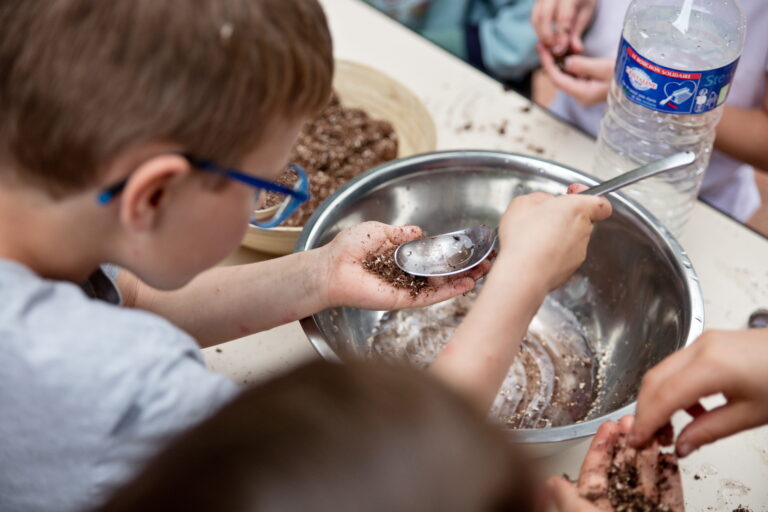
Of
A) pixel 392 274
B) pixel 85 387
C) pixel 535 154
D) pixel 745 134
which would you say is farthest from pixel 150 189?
pixel 745 134

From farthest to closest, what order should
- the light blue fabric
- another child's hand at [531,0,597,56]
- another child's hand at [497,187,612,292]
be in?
the light blue fabric → another child's hand at [531,0,597,56] → another child's hand at [497,187,612,292]

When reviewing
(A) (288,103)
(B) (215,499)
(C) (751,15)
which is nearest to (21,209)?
(A) (288,103)

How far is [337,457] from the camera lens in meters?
0.44

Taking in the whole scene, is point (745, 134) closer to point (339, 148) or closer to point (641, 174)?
point (641, 174)

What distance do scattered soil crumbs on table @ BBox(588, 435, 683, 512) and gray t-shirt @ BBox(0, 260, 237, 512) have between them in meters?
0.41

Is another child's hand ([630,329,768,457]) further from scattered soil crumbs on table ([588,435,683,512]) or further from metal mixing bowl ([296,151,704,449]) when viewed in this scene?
metal mixing bowl ([296,151,704,449])

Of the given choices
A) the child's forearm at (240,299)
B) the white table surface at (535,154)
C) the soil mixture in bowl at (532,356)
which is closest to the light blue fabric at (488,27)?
the white table surface at (535,154)

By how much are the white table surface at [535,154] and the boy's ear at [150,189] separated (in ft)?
0.63

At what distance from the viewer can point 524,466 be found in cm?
49

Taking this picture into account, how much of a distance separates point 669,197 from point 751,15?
14.9 inches

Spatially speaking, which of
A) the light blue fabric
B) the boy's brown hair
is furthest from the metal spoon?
the light blue fabric

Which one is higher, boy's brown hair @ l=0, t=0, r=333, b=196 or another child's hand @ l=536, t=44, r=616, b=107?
boy's brown hair @ l=0, t=0, r=333, b=196

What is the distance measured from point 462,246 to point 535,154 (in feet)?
1.34

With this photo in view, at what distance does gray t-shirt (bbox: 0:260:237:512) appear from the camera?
2.02 ft
